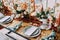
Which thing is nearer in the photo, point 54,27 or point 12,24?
point 54,27

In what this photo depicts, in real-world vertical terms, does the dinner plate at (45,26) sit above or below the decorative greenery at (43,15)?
below

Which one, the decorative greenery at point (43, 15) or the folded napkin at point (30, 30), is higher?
the decorative greenery at point (43, 15)

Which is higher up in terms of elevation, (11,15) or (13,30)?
(11,15)

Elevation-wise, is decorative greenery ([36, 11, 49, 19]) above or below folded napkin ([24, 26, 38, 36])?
above

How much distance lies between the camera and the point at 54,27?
1.37m

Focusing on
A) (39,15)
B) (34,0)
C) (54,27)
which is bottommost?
(54,27)

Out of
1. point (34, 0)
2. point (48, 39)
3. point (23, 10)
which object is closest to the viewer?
point (48, 39)

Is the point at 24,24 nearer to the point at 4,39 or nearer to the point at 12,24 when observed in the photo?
the point at 12,24

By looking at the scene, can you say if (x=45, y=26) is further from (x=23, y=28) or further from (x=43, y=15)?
(x=23, y=28)

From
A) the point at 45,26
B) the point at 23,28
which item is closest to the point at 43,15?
the point at 45,26

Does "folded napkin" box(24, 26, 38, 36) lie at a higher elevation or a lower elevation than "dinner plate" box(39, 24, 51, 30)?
lower

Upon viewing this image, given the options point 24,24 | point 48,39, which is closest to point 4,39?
point 24,24

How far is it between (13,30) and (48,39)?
336 millimetres

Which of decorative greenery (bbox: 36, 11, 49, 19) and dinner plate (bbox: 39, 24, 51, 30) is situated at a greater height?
decorative greenery (bbox: 36, 11, 49, 19)
